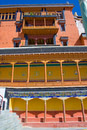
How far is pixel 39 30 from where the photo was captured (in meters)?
20.8

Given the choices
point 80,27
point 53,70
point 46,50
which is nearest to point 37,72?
point 53,70

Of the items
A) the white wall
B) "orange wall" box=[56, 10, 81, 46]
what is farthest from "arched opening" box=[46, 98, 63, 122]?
the white wall

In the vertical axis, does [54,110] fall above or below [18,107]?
below

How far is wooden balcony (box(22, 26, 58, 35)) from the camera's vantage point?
20438mm

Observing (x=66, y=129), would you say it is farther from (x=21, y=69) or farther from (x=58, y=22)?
(x=58, y=22)

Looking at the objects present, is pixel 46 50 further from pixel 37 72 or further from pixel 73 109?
pixel 73 109

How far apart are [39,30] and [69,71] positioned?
320 inches

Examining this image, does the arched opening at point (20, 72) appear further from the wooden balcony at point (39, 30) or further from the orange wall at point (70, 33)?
the orange wall at point (70, 33)

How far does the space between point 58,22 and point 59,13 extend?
7.18 feet

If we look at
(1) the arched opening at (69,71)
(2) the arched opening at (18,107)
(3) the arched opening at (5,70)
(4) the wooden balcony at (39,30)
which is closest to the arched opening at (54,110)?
(2) the arched opening at (18,107)

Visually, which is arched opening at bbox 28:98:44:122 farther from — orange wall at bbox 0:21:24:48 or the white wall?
the white wall

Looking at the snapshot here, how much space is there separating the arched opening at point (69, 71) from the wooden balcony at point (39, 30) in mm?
6400

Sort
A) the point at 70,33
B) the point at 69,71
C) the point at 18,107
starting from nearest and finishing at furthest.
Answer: the point at 18,107 < the point at 69,71 < the point at 70,33

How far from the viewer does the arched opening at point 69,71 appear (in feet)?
54.8
